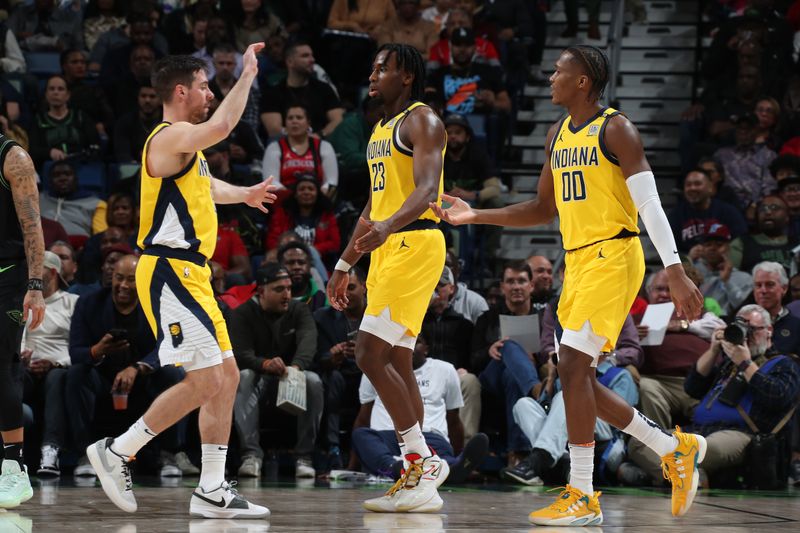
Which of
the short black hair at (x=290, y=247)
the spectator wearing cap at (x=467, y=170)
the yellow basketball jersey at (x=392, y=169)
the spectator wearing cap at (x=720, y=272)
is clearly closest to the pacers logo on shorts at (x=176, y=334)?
the yellow basketball jersey at (x=392, y=169)

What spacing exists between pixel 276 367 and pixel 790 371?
3637mm

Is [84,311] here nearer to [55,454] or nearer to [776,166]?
[55,454]

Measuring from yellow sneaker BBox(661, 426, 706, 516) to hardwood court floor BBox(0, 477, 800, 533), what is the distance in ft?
0.29

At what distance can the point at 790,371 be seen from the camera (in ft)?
27.0

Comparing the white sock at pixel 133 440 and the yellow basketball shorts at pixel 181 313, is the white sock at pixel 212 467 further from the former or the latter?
the yellow basketball shorts at pixel 181 313

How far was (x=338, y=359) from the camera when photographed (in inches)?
356

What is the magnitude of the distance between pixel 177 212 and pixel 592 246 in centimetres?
193

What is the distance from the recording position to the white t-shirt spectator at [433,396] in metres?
8.43

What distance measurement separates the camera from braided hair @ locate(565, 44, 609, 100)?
5574 millimetres

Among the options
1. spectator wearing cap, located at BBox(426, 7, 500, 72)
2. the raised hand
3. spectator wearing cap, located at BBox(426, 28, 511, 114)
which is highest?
spectator wearing cap, located at BBox(426, 7, 500, 72)

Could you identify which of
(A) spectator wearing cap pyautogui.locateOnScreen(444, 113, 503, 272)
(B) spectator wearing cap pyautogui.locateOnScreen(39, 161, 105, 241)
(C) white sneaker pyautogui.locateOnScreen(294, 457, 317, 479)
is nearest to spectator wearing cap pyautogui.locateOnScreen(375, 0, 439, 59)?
(A) spectator wearing cap pyautogui.locateOnScreen(444, 113, 503, 272)

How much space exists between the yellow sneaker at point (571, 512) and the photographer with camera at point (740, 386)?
10.2 feet

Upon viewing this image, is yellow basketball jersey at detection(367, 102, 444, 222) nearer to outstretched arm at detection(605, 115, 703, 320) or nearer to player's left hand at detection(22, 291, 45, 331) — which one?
outstretched arm at detection(605, 115, 703, 320)

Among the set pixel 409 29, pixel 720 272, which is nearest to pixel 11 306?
pixel 720 272
